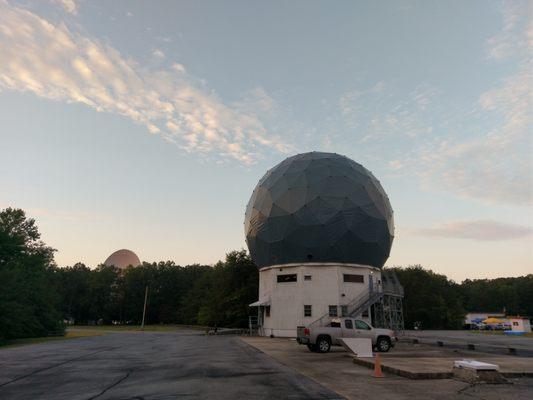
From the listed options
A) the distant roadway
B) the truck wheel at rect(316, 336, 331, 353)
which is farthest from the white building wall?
the truck wheel at rect(316, 336, 331, 353)

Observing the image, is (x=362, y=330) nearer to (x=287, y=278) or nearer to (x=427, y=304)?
(x=287, y=278)

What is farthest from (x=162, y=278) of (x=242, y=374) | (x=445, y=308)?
(x=242, y=374)

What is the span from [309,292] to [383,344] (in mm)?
14433

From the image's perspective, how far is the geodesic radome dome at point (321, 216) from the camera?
115 feet

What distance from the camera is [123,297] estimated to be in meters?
96.6

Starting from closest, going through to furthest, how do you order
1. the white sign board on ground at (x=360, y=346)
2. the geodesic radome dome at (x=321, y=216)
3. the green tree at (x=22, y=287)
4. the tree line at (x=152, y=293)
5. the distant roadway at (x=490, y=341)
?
1. the white sign board on ground at (x=360, y=346)
2. the distant roadway at (x=490, y=341)
3. the green tree at (x=22, y=287)
4. the geodesic radome dome at (x=321, y=216)
5. the tree line at (x=152, y=293)

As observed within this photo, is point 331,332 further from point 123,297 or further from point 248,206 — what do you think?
point 123,297

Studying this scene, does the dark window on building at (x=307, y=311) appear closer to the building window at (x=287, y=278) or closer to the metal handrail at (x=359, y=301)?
the metal handrail at (x=359, y=301)

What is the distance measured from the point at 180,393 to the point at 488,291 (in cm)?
13645

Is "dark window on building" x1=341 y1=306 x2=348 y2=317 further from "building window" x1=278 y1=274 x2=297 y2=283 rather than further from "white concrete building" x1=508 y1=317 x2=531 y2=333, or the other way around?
"white concrete building" x1=508 y1=317 x2=531 y2=333

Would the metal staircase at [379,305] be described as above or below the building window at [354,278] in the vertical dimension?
below

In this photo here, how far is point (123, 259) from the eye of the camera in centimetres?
12288

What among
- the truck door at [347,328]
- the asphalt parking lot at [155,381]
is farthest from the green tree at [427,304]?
the asphalt parking lot at [155,381]

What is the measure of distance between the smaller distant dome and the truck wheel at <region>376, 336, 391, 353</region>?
112 meters
